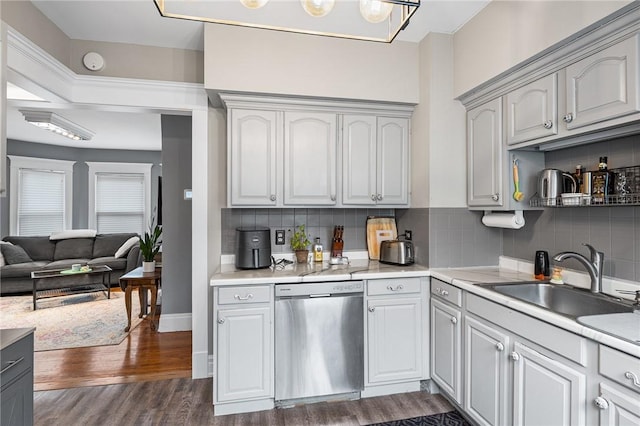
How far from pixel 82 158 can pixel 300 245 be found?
644 centimetres

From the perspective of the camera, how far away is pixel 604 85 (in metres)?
1.66

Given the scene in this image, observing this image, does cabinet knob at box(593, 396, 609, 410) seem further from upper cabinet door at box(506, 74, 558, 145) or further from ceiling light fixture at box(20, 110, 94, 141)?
ceiling light fixture at box(20, 110, 94, 141)

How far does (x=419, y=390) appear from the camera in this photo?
264 centimetres

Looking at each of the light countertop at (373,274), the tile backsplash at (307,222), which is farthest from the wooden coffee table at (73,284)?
the light countertop at (373,274)

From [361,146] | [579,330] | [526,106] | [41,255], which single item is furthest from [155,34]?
[41,255]

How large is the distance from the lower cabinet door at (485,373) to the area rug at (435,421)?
0.14m

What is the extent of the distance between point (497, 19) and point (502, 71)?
14.6 inches

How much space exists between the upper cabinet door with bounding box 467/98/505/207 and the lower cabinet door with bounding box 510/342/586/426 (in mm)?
1098

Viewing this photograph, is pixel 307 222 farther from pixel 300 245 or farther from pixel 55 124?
pixel 55 124

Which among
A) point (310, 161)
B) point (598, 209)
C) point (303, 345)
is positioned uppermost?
point (310, 161)

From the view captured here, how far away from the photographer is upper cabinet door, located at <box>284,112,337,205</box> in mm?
2771

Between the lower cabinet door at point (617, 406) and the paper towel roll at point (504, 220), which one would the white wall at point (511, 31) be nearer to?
the paper towel roll at point (504, 220)

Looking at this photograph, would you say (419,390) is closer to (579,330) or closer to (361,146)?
(579,330)

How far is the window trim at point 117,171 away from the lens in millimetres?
7082
